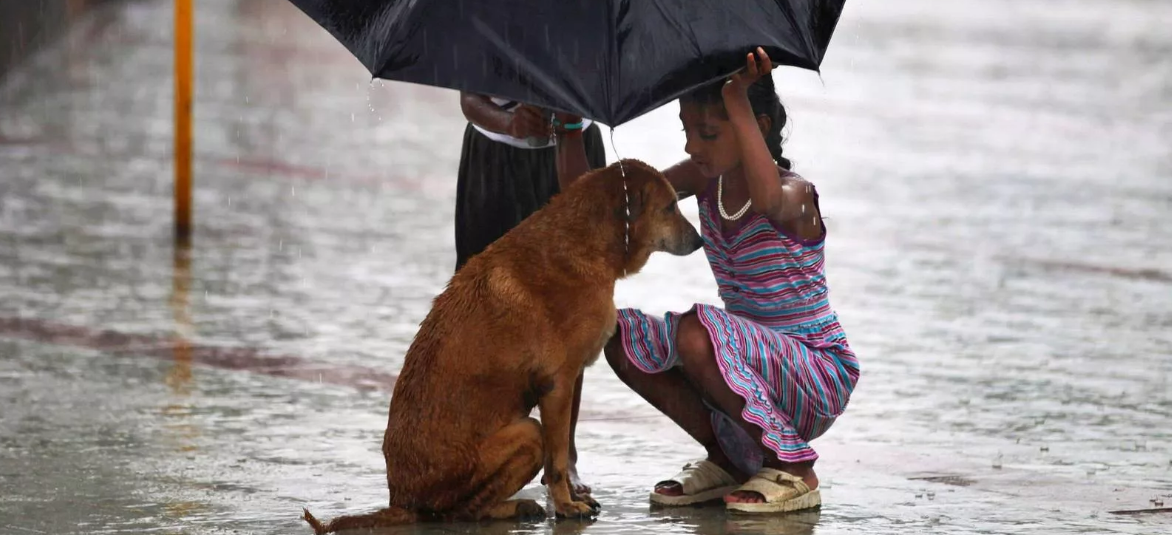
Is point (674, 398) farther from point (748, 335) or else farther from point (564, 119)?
point (564, 119)

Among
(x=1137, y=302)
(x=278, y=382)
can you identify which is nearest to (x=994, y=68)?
(x=1137, y=302)

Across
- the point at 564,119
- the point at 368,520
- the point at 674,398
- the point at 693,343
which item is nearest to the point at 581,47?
the point at 564,119

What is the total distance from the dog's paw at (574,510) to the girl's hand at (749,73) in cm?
134

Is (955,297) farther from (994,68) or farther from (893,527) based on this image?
(994,68)

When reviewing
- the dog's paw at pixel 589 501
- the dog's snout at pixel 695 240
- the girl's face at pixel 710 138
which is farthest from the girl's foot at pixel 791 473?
the girl's face at pixel 710 138

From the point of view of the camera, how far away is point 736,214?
5.74 m

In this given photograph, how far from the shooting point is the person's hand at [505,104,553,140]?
575 centimetres

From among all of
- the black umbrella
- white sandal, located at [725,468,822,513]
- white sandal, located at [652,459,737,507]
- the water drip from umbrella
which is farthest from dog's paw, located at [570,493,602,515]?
the black umbrella

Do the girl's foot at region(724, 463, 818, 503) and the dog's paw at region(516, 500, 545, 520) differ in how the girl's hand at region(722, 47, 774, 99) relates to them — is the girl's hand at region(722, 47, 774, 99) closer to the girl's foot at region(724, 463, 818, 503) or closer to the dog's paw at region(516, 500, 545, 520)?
the girl's foot at region(724, 463, 818, 503)

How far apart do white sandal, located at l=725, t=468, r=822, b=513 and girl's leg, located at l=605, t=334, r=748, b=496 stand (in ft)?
0.83

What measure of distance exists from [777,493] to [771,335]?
0.50 meters

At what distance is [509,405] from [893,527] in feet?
4.07

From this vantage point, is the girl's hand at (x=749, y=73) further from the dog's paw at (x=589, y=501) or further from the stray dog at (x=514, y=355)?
the dog's paw at (x=589, y=501)

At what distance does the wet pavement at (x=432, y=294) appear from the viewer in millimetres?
5984
